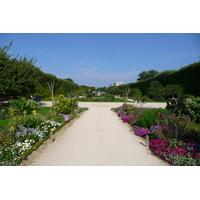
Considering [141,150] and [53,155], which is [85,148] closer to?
[53,155]

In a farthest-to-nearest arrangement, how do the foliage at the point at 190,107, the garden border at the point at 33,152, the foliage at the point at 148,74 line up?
the foliage at the point at 148,74 → the foliage at the point at 190,107 → the garden border at the point at 33,152

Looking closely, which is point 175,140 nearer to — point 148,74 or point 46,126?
point 46,126

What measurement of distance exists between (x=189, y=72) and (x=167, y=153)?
78.7 ft

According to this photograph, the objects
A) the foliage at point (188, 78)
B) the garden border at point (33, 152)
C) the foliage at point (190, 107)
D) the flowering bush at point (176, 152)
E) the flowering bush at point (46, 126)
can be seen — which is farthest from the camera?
the foliage at point (188, 78)

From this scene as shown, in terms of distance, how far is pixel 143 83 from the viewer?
3850 cm

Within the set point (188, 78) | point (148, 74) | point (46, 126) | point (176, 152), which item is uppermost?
point (148, 74)

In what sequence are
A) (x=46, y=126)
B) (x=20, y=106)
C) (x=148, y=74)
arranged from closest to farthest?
1. (x=46, y=126)
2. (x=20, y=106)
3. (x=148, y=74)

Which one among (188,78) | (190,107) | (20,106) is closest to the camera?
(190,107)

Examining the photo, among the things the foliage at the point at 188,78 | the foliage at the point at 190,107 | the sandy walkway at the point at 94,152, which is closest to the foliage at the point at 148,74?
the foliage at the point at 188,78

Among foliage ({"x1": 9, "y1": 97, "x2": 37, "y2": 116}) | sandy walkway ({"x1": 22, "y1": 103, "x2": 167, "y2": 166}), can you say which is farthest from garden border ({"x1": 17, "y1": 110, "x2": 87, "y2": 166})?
foliage ({"x1": 9, "y1": 97, "x2": 37, "y2": 116})

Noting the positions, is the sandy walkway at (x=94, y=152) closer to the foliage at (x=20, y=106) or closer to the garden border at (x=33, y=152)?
the garden border at (x=33, y=152)

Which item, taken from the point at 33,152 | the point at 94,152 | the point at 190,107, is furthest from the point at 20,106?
the point at 190,107

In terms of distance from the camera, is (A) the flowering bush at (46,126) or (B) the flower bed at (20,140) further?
(A) the flowering bush at (46,126)
